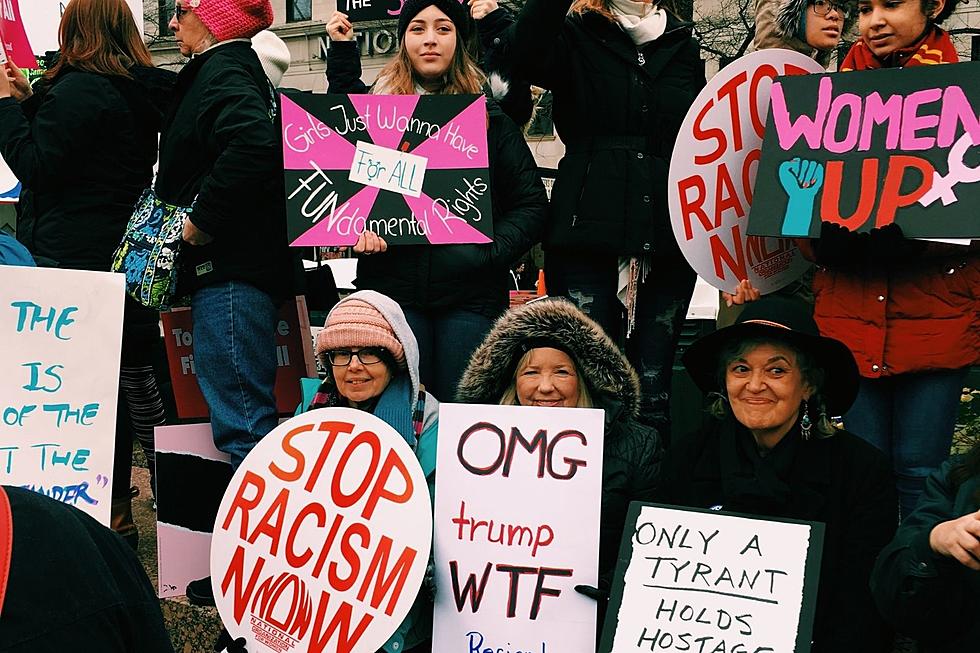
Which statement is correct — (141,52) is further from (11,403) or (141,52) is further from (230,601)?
(230,601)

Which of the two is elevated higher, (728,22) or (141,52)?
(728,22)

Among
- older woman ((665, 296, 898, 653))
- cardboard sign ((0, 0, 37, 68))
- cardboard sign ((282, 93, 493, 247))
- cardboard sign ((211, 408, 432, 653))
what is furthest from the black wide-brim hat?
cardboard sign ((0, 0, 37, 68))

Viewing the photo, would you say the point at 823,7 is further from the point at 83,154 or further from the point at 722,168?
the point at 83,154

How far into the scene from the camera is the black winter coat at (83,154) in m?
4.41

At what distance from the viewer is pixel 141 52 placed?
4570 mm

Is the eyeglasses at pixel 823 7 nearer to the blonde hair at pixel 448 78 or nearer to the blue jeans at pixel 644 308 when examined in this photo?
the blue jeans at pixel 644 308

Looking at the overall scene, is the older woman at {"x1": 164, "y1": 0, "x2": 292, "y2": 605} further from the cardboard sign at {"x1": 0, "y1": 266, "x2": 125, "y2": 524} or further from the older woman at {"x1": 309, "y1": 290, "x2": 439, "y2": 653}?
the cardboard sign at {"x1": 0, "y1": 266, "x2": 125, "y2": 524}

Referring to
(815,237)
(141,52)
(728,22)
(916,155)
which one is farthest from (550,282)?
(728,22)

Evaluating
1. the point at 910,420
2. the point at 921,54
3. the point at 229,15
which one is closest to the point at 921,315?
the point at 910,420

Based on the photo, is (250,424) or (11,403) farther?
(250,424)

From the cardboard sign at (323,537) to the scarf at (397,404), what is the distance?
0.68 feet

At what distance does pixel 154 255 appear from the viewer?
13.8 feet

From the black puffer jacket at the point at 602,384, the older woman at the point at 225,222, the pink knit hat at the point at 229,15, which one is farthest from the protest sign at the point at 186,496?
the pink knit hat at the point at 229,15

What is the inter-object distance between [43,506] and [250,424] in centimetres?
269
